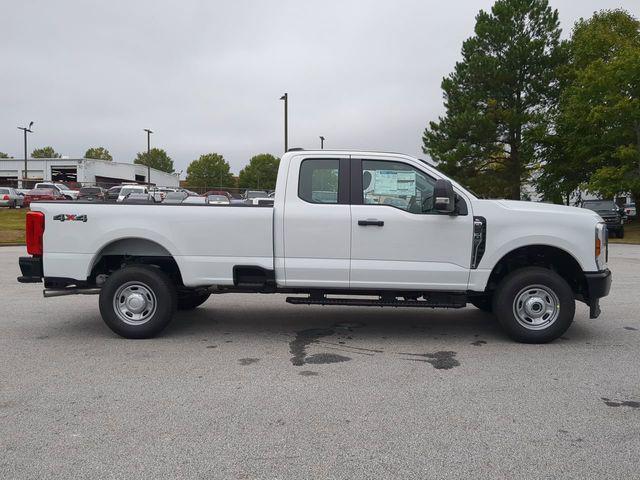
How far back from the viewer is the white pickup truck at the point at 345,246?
5.82m

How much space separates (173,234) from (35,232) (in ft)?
5.10

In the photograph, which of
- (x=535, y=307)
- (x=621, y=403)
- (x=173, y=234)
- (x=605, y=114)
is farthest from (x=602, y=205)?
(x=173, y=234)

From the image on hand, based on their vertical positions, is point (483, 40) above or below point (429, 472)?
above

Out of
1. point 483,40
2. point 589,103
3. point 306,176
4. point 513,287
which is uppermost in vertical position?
point 483,40

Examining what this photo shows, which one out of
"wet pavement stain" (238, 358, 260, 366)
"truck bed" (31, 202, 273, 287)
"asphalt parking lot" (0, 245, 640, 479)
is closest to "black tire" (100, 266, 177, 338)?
"asphalt parking lot" (0, 245, 640, 479)

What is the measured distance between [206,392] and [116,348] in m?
1.83

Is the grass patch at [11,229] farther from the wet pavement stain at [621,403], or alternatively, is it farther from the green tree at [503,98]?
the green tree at [503,98]

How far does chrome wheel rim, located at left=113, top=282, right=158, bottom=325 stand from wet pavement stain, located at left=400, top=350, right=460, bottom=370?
9.64 ft

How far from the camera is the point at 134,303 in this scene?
612 centimetres

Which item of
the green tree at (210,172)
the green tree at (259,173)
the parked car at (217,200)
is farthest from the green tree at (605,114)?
the green tree at (210,172)

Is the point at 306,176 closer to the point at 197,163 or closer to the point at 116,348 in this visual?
the point at 116,348

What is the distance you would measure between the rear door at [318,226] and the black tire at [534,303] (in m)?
1.72

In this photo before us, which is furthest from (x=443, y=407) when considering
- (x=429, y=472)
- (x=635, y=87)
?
(x=635, y=87)

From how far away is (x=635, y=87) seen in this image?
2694 centimetres
